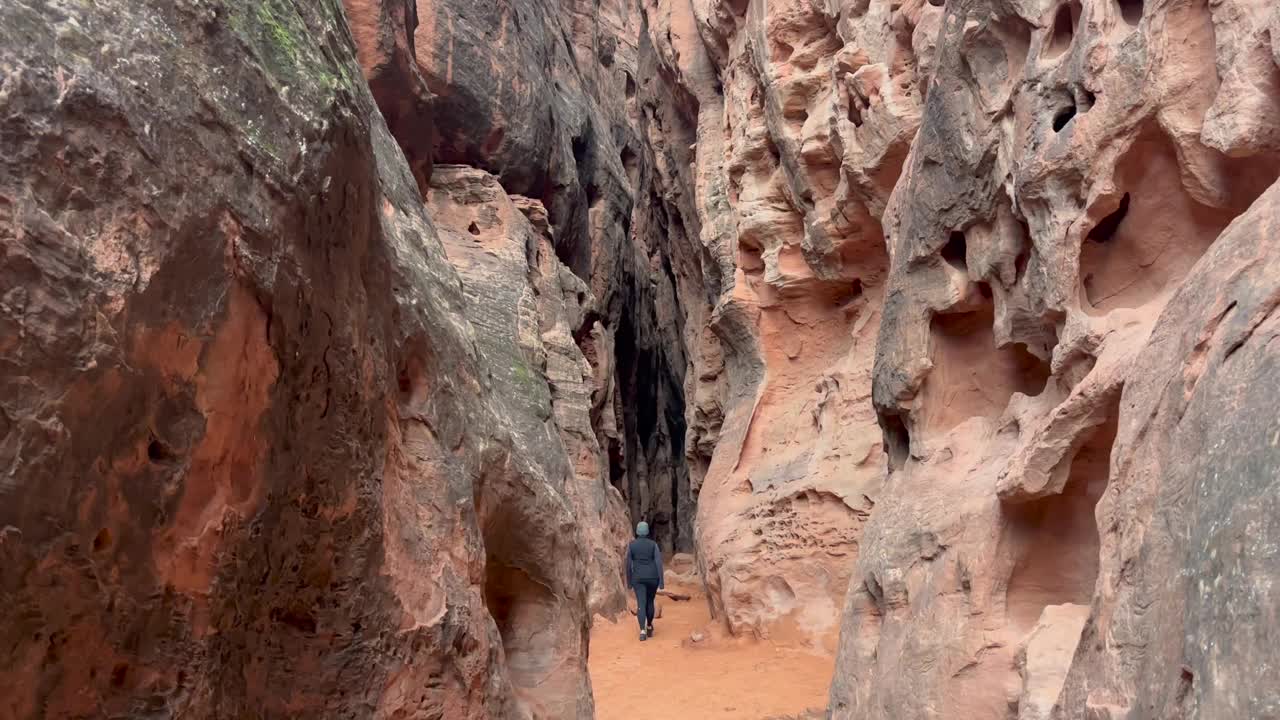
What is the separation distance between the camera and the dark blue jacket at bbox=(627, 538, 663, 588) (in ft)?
34.8

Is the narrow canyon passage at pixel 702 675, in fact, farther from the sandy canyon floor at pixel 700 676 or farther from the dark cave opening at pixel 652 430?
the dark cave opening at pixel 652 430

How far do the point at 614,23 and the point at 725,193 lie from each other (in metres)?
17.9

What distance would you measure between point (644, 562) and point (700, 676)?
5.95 ft

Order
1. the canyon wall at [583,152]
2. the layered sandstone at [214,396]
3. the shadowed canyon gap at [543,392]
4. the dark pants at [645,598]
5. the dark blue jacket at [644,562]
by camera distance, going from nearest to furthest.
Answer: the layered sandstone at [214,396] < the shadowed canyon gap at [543,392] < the dark blue jacket at [644,562] < the dark pants at [645,598] < the canyon wall at [583,152]

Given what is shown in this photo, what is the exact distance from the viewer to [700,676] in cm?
908

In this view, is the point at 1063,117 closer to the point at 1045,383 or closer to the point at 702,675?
the point at 1045,383

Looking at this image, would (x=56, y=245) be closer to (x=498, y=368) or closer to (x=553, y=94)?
(x=498, y=368)

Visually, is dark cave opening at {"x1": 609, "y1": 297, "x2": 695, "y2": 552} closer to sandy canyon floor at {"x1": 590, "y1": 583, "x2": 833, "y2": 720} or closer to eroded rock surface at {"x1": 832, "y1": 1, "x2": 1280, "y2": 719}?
sandy canyon floor at {"x1": 590, "y1": 583, "x2": 833, "y2": 720}

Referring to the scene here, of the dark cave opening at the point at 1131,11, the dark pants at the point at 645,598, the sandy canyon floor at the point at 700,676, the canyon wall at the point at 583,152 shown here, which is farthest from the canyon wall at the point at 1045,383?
the canyon wall at the point at 583,152

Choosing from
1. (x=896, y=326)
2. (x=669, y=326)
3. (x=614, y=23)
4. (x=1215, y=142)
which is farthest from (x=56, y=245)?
(x=614, y=23)

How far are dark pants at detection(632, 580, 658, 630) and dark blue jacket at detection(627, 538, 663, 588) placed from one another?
57mm

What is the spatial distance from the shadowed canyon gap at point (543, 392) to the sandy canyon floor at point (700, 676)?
0.56 m

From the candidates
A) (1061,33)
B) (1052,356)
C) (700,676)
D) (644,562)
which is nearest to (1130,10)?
(1061,33)

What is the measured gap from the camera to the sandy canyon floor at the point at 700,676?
25.7 feet
